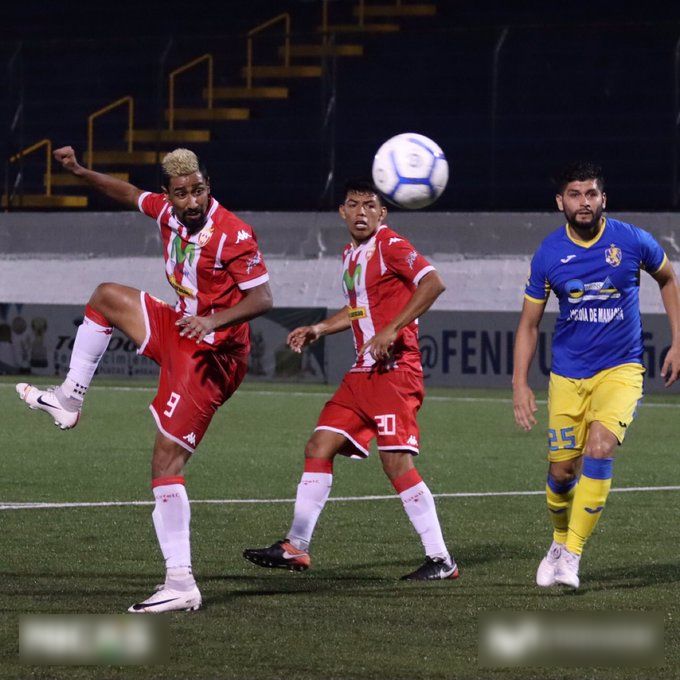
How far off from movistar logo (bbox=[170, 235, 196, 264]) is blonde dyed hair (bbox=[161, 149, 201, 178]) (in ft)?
1.10

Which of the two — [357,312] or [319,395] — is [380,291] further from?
[319,395]

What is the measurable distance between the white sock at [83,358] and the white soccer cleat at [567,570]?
7.61 feet

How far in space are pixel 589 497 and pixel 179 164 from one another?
243cm

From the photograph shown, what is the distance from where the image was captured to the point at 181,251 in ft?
22.9

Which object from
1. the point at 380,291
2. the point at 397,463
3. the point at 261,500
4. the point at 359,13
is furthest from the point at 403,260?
the point at 359,13

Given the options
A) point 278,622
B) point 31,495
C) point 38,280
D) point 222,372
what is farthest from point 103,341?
point 38,280

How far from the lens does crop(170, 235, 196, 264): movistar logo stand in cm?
695

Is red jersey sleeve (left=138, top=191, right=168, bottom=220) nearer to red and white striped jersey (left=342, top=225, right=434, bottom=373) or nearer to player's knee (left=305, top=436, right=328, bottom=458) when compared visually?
red and white striped jersey (left=342, top=225, right=434, bottom=373)

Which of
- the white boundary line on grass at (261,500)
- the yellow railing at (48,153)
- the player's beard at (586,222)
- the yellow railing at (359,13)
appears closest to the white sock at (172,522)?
the player's beard at (586,222)

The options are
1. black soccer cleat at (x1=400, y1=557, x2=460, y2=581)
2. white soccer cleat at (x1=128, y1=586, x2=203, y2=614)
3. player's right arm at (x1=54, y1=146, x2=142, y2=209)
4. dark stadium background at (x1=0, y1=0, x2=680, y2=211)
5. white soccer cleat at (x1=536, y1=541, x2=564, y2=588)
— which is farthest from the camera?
dark stadium background at (x1=0, y1=0, x2=680, y2=211)

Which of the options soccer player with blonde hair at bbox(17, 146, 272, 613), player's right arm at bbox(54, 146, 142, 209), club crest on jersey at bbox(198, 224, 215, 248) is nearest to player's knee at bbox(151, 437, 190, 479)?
soccer player with blonde hair at bbox(17, 146, 272, 613)

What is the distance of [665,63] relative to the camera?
867 inches

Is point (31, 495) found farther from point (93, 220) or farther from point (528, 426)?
point (93, 220)

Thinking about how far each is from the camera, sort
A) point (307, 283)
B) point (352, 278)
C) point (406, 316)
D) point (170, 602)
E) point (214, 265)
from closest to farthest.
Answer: point (170, 602)
point (214, 265)
point (406, 316)
point (352, 278)
point (307, 283)
